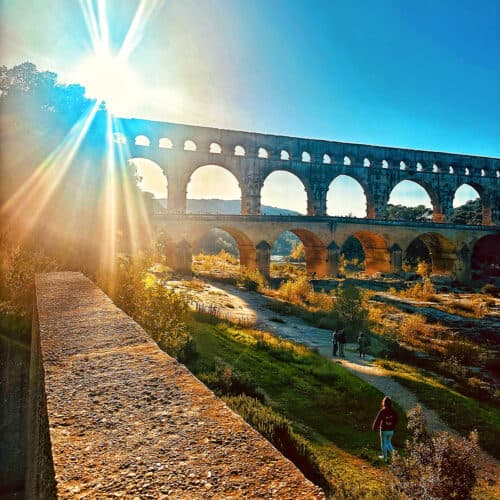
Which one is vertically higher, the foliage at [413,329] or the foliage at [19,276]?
the foliage at [19,276]

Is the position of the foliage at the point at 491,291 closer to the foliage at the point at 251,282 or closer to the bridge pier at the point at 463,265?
the bridge pier at the point at 463,265

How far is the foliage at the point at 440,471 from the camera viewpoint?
4.08m

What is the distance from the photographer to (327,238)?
30.5m

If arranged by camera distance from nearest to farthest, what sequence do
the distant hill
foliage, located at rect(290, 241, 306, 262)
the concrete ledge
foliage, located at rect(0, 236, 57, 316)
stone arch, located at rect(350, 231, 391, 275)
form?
the concrete ledge < foliage, located at rect(0, 236, 57, 316) < stone arch, located at rect(350, 231, 391, 275) < foliage, located at rect(290, 241, 306, 262) < the distant hill

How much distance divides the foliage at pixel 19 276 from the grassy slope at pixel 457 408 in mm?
7782

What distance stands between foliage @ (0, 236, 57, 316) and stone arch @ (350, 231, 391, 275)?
89.2 ft

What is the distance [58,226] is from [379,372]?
8862mm

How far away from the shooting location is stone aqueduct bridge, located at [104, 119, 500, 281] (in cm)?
2780

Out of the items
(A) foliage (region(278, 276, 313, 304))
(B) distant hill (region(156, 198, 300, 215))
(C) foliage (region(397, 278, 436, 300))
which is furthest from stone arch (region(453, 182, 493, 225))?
(B) distant hill (region(156, 198, 300, 215))

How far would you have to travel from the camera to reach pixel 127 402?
2021mm

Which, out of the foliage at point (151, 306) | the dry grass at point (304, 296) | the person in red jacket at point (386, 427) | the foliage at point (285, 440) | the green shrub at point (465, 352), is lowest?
the green shrub at point (465, 352)

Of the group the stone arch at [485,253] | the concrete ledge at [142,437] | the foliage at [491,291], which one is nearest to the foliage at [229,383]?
the concrete ledge at [142,437]

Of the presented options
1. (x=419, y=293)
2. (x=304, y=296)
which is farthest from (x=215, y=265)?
(x=419, y=293)

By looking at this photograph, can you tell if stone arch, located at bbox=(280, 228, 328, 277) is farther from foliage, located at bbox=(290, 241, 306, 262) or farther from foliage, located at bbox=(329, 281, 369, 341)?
foliage, located at bbox=(290, 241, 306, 262)
